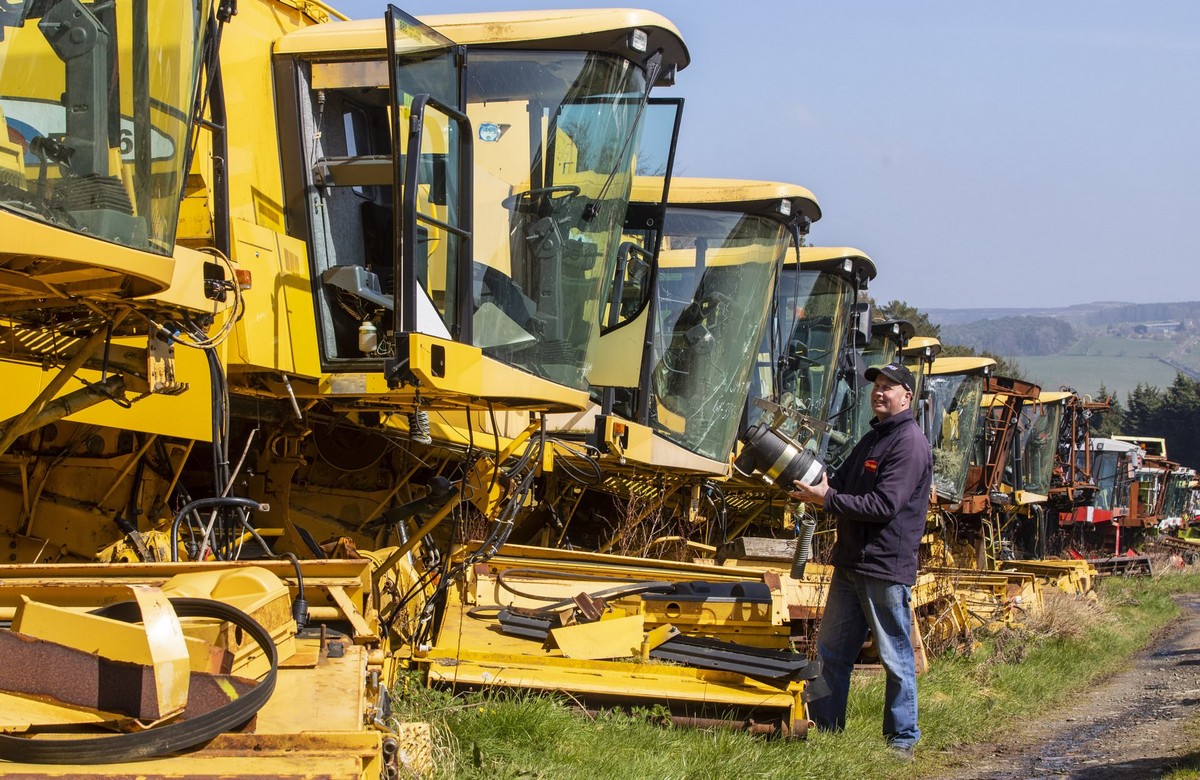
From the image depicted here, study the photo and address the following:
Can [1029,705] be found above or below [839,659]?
below

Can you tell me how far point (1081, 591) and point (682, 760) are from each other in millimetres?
11598

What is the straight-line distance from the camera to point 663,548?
1052 centimetres

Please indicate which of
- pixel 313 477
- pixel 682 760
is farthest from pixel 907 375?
pixel 313 477

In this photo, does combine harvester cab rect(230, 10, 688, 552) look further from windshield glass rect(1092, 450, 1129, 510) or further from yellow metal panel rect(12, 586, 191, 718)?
windshield glass rect(1092, 450, 1129, 510)

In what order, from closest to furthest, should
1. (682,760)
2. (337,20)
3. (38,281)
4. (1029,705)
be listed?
(38,281) < (682,760) < (337,20) < (1029,705)

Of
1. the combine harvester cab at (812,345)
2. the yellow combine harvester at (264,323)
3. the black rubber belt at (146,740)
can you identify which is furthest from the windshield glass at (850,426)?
the black rubber belt at (146,740)

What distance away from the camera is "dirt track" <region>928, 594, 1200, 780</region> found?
5.90 meters

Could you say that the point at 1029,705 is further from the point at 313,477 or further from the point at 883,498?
the point at 313,477

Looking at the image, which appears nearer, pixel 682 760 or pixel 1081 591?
pixel 682 760

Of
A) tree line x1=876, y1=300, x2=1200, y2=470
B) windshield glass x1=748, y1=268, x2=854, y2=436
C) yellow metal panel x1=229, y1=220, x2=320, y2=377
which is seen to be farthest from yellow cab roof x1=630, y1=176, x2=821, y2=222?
tree line x1=876, y1=300, x2=1200, y2=470

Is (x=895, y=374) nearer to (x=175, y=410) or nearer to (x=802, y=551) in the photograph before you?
(x=802, y=551)

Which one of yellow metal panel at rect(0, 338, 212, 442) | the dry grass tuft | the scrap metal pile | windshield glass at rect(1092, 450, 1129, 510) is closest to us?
the scrap metal pile

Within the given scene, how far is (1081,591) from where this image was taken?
50.4 feet

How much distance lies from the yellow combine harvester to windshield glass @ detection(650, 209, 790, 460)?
245cm
